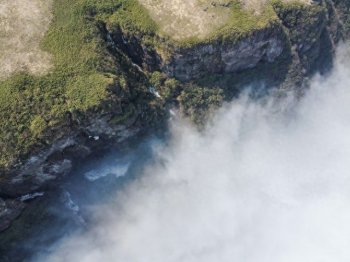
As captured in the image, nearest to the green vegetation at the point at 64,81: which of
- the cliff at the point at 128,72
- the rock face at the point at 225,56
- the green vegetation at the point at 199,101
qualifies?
the cliff at the point at 128,72

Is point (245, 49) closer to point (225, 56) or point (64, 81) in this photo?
point (225, 56)

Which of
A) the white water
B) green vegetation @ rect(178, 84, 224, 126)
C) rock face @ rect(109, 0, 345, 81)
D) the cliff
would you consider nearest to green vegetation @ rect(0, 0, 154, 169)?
the cliff

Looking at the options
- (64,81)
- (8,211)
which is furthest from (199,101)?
(8,211)

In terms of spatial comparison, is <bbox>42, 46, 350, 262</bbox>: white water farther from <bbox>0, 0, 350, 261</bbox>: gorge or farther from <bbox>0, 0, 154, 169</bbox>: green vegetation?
<bbox>0, 0, 154, 169</bbox>: green vegetation

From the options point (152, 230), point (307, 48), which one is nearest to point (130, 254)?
point (152, 230)

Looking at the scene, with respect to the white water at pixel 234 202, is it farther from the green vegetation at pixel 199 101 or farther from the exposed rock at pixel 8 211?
the exposed rock at pixel 8 211
